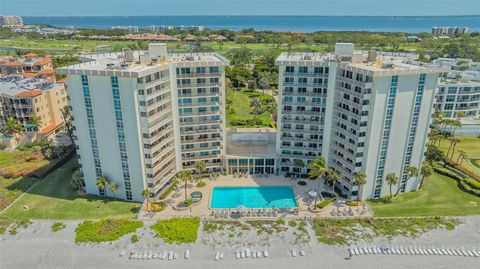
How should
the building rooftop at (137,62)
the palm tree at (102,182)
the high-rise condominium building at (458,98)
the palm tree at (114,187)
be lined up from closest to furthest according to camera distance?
the building rooftop at (137,62) < the palm tree at (102,182) < the palm tree at (114,187) < the high-rise condominium building at (458,98)

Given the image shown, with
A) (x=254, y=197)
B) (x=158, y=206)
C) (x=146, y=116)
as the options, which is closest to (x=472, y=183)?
(x=254, y=197)

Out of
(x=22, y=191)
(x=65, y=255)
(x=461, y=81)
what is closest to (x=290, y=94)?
(x=65, y=255)

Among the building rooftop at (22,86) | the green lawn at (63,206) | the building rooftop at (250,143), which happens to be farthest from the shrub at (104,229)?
the building rooftop at (22,86)

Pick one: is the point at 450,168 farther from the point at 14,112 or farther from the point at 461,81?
the point at 14,112

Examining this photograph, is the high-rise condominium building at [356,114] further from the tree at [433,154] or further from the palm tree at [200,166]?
the palm tree at [200,166]

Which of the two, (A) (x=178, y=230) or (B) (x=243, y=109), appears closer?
(A) (x=178, y=230)

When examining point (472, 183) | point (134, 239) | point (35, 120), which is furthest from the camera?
point (35, 120)

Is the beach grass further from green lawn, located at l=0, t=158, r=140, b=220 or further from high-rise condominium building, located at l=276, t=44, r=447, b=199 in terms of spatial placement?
green lawn, located at l=0, t=158, r=140, b=220

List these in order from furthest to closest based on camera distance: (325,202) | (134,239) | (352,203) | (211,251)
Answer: (352,203), (325,202), (134,239), (211,251)

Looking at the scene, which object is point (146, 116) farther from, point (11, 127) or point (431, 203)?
point (431, 203)
